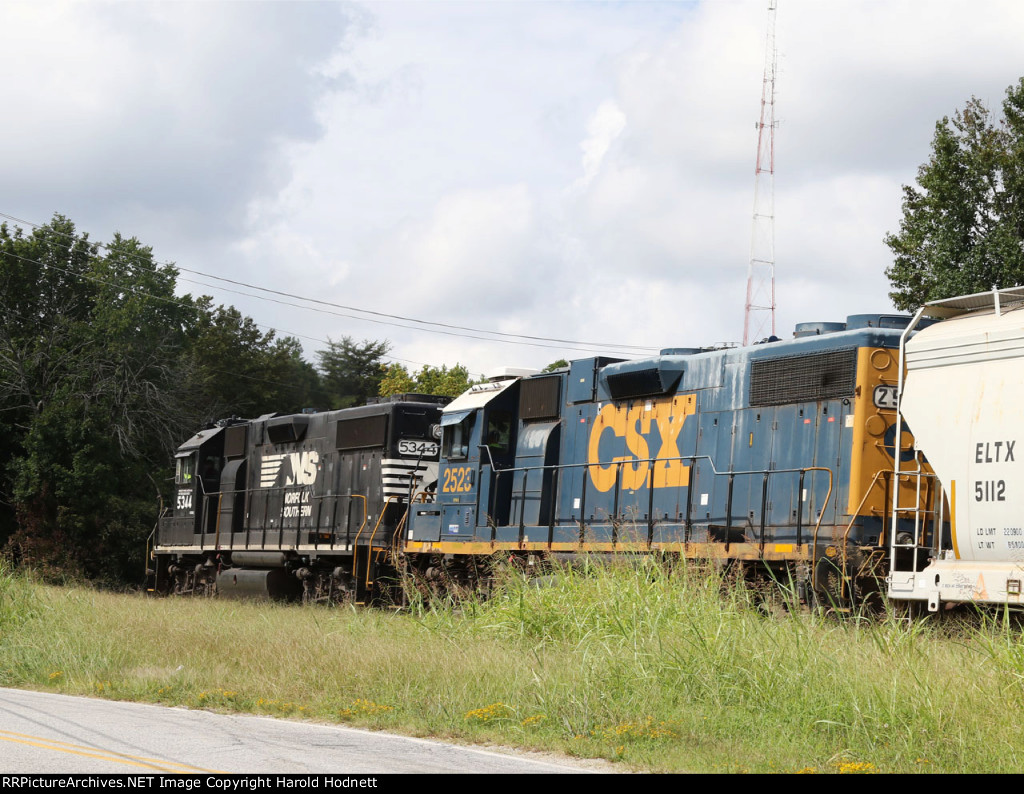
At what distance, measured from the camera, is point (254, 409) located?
49781 millimetres

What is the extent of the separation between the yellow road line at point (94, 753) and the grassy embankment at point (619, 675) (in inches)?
94.4

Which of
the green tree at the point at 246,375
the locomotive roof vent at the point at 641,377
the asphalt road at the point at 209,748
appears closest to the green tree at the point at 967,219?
the locomotive roof vent at the point at 641,377

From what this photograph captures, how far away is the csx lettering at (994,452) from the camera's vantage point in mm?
10781

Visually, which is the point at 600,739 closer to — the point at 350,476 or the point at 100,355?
the point at 350,476

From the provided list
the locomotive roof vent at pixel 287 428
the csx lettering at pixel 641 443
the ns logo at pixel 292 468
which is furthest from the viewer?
the locomotive roof vent at pixel 287 428

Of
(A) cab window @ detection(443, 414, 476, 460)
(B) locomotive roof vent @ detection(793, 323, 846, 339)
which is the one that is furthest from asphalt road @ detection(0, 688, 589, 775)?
(A) cab window @ detection(443, 414, 476, 460)

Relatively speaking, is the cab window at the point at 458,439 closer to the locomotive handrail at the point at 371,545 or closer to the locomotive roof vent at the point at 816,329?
the locomotive handrail at the point at 371,545

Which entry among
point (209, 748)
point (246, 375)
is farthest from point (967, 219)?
point (246, 375)

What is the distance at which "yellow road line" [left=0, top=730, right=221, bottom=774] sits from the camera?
708 centimetres

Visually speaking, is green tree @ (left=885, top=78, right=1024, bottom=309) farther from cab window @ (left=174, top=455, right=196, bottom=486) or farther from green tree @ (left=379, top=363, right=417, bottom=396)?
green tree @ (left=379, top=363, right=417, bottom=396)

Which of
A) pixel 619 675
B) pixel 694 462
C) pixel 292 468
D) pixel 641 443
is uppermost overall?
pixel 641 443

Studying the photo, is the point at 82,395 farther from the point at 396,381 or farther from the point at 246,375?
the point at 396,381

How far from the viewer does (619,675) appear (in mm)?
10211

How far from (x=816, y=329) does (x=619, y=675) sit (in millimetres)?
6124
